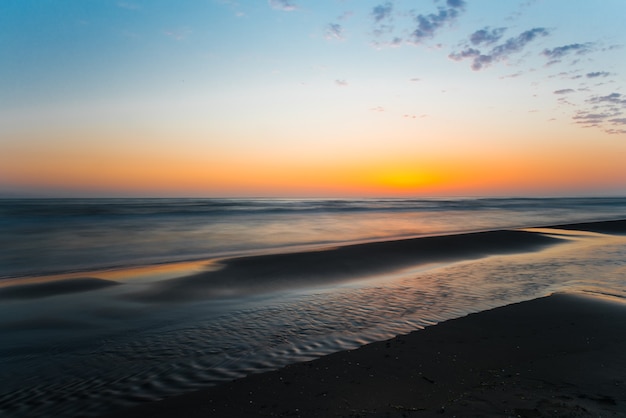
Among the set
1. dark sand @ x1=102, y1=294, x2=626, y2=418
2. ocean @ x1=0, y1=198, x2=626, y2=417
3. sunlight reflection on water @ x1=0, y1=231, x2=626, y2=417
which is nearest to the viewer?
dark sand @ x1=102, y1=294, x2=626, y2=418

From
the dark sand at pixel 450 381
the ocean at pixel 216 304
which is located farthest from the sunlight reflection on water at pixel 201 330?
the dark sand at pixel 450 381

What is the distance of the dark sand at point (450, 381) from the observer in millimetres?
3801

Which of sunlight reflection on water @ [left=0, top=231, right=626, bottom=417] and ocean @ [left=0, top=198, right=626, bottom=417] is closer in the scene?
sunlight reflection on water @ [left=0, top=231, right=626, bottom=417]

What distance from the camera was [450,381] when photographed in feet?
14.4

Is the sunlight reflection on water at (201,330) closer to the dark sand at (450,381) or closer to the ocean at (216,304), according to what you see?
the ocean at (216,304)

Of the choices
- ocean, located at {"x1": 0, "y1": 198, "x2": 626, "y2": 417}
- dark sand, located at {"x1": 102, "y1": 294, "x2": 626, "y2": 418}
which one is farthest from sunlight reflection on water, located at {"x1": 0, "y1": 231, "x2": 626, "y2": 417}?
dark sand, located at {"x1": 102, "y1": 294, "x2": 626, "y2": 418}

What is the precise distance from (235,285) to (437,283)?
17.4 ft

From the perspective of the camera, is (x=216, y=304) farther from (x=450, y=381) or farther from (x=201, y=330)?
(x=450, y=381)

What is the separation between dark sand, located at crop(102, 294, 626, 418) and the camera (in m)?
3.80

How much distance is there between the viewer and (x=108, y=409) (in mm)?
4066

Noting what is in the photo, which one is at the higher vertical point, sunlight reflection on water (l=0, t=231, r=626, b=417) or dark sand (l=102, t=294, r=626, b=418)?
dark sand (l=102, t=294, r=626, b=418)

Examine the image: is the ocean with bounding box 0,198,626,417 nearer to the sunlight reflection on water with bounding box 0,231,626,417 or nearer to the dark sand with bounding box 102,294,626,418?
the sunlight reflection on water with bounding box 0,231,626,417

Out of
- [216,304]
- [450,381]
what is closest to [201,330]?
[216,304]

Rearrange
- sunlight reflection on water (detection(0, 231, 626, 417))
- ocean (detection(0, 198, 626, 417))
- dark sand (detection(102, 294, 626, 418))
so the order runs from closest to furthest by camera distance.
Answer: dark sand (detection(102, 294, 626, 418)), sunlight reflection on water (detection(0, 231, 626, 417)), ocean (detection(0, 198, 626, 417))
